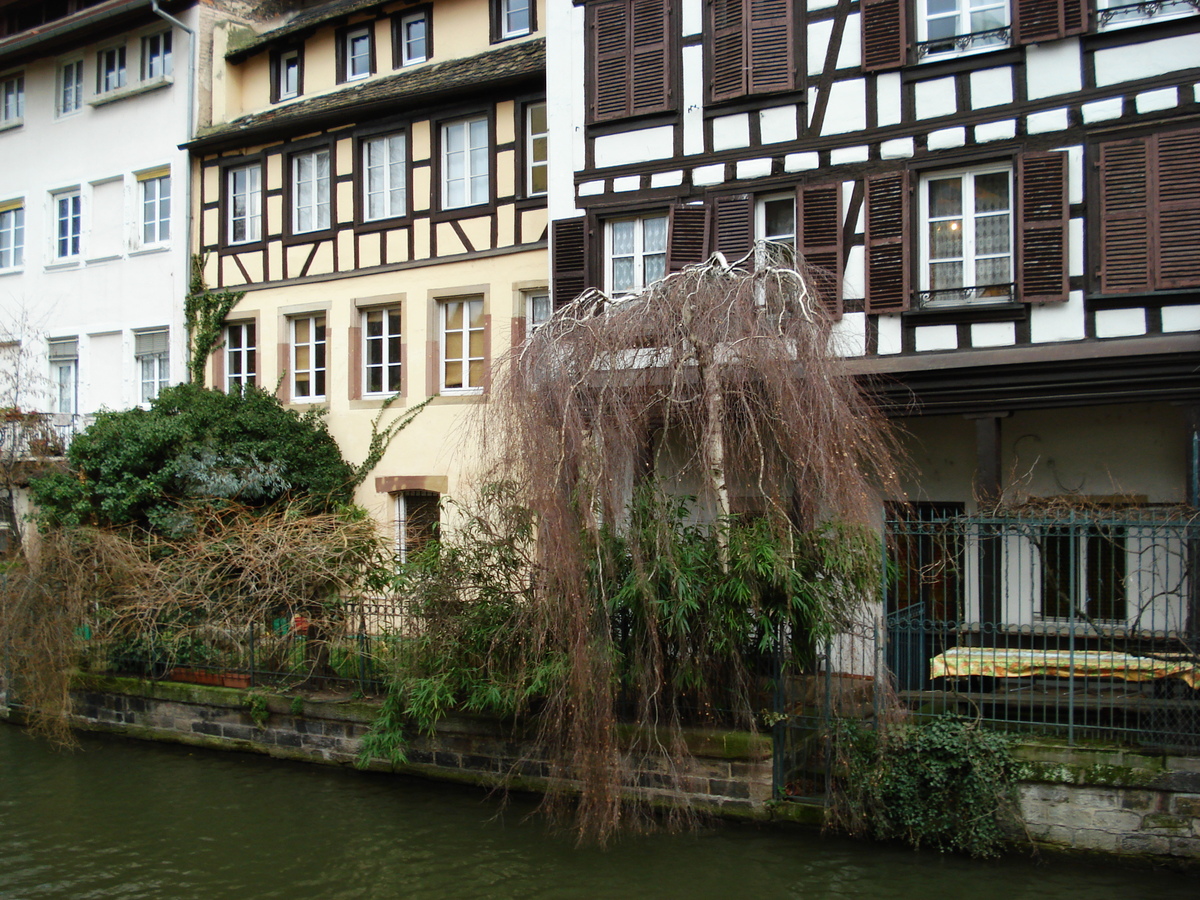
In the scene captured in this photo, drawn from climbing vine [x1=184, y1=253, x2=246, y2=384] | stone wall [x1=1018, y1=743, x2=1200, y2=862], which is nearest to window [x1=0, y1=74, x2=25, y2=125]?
climbing vine [x1=184, y1=253, x2=246, y2=384]

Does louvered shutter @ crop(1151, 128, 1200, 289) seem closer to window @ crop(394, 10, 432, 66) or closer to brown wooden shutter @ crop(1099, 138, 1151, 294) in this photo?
brown wooden shutter @ crop(1099, 138, 1151, 294)

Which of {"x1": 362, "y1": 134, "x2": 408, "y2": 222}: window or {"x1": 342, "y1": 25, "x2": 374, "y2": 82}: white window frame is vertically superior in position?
{"x1": 342, "y1": 25, "x2": 374, "y2": 82}: white window frame

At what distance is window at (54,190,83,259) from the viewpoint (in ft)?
66.1

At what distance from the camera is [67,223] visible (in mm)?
20344

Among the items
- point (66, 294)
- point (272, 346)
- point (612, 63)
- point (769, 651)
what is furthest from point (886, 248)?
point (66, 294)

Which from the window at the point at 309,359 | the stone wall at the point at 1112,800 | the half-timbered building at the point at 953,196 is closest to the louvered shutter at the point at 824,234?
the half-timbered building at the point at 953,196

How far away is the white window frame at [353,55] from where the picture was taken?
17.5 metres

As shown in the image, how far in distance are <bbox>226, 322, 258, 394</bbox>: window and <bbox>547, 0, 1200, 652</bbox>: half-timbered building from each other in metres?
7.26

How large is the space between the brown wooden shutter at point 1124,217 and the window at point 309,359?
38.3 feet

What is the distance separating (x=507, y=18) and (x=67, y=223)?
9.78 meters

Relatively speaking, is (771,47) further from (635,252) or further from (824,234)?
(635,252)

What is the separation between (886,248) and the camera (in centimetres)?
1148

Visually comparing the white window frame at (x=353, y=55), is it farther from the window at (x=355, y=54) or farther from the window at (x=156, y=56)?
the window at (x=156, y=56)

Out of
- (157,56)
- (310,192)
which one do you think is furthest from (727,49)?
(157,56)
